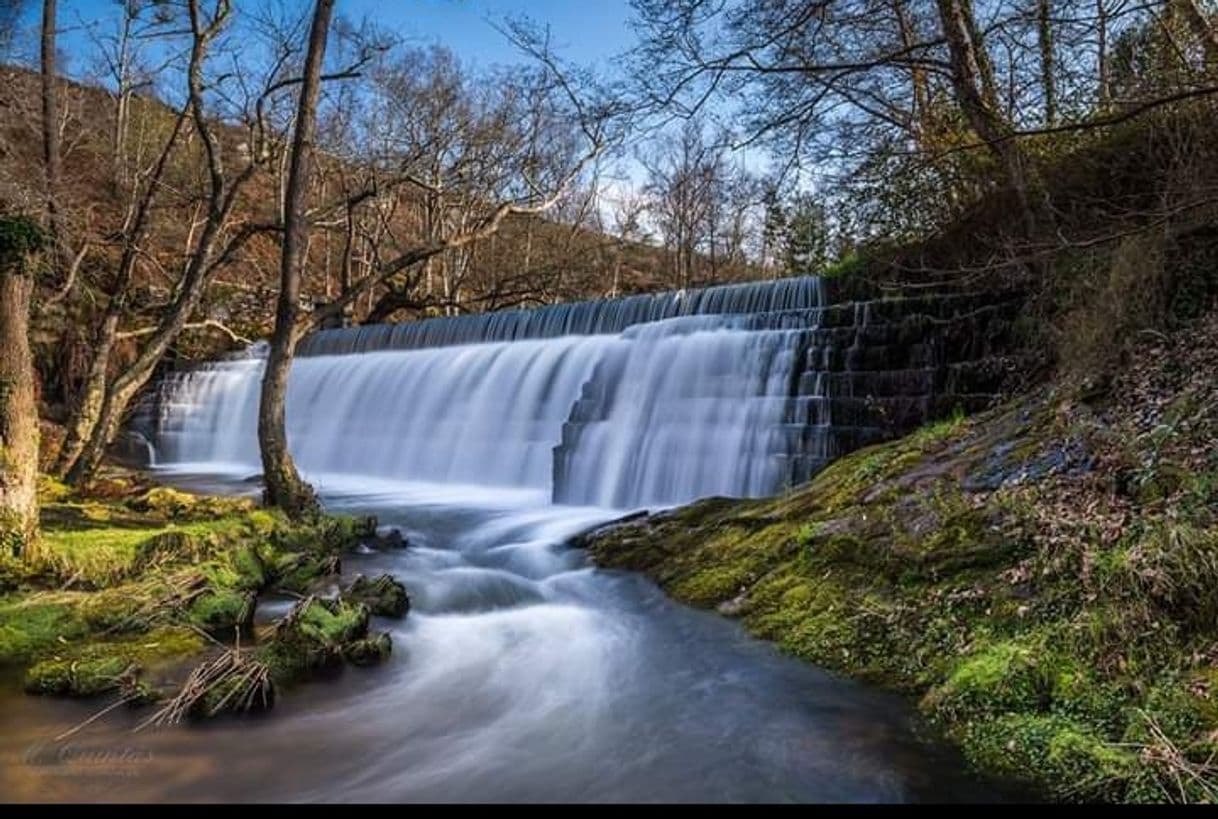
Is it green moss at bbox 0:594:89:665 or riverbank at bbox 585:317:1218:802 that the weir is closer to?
riverbank at bbox 585:317:1218:802

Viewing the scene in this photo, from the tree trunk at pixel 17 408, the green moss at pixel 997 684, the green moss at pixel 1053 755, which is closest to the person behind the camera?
the green moss at pixel 1053 755

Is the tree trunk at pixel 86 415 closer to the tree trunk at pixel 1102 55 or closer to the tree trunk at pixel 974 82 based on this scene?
the tree trunk at pixel 974 82

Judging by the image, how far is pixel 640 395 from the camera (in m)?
10.7

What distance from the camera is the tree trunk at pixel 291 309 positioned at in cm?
795

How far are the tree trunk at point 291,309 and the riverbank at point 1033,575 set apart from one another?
3.85 m

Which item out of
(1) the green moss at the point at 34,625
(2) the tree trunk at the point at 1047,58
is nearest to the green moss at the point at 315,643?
(1) the green moss at the point at 34,625

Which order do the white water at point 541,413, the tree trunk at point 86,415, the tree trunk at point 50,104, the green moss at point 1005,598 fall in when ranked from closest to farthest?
the green moss at point 1005,598, the white water at point 541,413, the tree trunk at point 86,415, the tree trunk at point 50,104

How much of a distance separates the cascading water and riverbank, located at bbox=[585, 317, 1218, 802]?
8.54 ft

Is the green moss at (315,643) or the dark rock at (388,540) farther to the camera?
the dark rock at (388,540)

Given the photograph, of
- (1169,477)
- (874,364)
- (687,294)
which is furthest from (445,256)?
(1169,477)

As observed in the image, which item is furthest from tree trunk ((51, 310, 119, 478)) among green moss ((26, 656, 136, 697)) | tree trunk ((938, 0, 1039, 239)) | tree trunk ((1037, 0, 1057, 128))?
tree trunk ((1037, 0, 1057, 128))

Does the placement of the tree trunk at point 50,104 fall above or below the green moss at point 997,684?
above

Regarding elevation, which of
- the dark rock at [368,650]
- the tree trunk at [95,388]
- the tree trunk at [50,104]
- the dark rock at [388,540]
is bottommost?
the dark rock at [368,650]

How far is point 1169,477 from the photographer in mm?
4051
